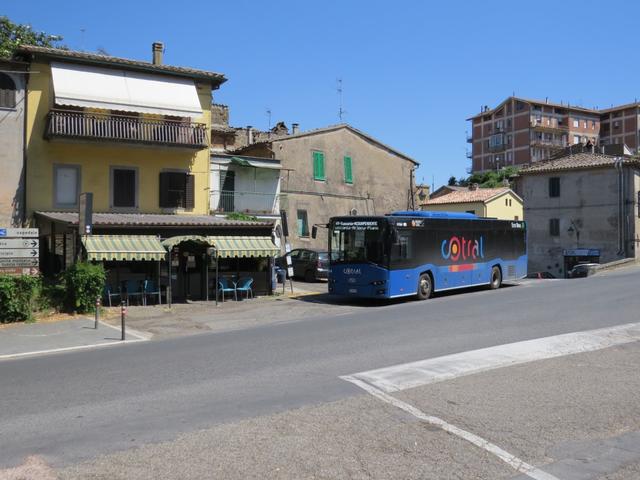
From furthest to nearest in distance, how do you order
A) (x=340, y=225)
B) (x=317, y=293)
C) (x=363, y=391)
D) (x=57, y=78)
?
(x=317, y=293) < (x=57, y=78) < (x=340, y=225) < (x=363, y=391)

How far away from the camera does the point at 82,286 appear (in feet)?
59.2

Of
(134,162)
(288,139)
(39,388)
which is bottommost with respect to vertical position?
(39,388)

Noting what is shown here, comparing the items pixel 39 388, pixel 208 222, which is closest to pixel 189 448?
pixel 39 388

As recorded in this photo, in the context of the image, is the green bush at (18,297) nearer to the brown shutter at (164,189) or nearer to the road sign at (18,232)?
the road sign at (18,232)

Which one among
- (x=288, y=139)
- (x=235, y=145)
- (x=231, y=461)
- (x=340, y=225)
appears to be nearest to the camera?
(x=231, y=461)

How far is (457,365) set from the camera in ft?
31.1

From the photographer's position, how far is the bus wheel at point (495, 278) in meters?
25.2

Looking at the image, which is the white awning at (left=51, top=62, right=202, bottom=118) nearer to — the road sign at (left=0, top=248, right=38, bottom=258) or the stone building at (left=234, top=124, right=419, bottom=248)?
the road sign at (left=0, top=248, right=38, bottom=258)

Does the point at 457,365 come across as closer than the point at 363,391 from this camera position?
No

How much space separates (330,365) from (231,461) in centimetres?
442

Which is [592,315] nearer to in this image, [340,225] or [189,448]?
[340,225]

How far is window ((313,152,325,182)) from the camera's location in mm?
33969

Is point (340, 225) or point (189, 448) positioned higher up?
point (340, 225)

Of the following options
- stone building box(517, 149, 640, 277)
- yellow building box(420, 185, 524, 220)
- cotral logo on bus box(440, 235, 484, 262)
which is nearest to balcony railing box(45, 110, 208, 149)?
cotral logo on bus box(440, 235, 484, 262)
